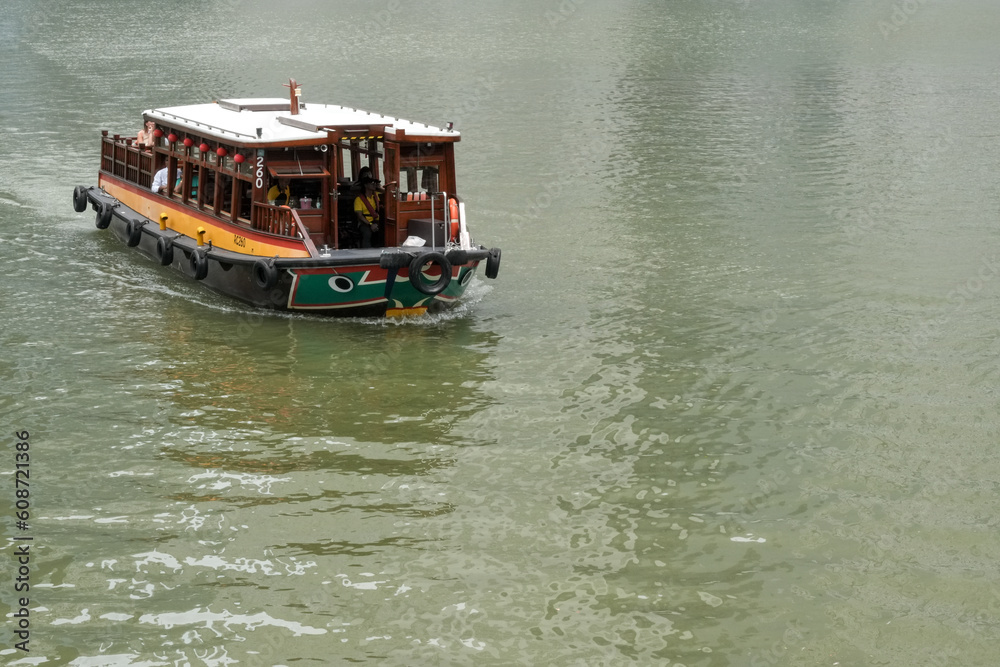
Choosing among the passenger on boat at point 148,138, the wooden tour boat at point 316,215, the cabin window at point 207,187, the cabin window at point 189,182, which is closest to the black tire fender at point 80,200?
the passenger on boat at point 148,138

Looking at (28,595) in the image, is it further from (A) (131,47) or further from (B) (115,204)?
(A) (131,47)

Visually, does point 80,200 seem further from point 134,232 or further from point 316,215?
point 316,215

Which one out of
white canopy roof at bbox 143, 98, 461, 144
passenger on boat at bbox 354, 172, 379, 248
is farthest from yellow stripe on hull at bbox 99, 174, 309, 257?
passenger on boat at bbox 354, 172, 379, 248

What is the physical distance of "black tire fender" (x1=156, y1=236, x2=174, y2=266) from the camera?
76.4 ft

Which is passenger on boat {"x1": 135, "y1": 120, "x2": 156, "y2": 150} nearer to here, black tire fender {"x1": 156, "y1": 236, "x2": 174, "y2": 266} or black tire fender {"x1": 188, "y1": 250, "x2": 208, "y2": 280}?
black tire fender {"x1": 156, "y1": 236, "x2": 174, "y2": 266}

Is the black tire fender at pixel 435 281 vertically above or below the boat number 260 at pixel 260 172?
below

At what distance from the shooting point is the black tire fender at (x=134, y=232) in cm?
2470

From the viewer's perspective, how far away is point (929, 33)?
64562 millimetres

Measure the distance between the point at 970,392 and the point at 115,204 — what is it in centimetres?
1734

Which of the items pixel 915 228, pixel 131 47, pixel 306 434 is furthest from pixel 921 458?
pixel 131 47

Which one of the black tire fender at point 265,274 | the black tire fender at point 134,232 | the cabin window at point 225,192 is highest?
the cabin window at point 225,192

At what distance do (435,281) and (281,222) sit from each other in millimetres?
2726

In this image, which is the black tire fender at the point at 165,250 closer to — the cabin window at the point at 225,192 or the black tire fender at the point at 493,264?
the cabin window at the point at 225,192

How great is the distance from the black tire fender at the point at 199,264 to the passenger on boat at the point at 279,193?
5.56ft
